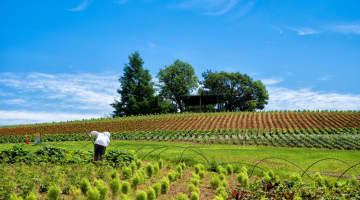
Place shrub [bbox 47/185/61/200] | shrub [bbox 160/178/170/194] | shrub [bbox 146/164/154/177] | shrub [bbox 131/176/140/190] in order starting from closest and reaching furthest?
shrub [bbox 47/185/61/200] < shrub [bbox 160/178/170/194] < shrub [bbox 131/176/140/190] < shrub [bbox 146/164/154/177]

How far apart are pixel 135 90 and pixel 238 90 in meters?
21.2

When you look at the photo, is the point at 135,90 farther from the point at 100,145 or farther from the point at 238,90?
the point at 100,145

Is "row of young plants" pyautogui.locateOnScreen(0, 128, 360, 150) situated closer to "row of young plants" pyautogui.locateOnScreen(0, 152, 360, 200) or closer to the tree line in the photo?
"row of young plants" pyautogui.locateOnScreen(0, 152, 360, 200)

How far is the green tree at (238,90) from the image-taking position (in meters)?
53.0

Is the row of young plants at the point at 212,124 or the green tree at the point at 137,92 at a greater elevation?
the green tree at the point at 137,92

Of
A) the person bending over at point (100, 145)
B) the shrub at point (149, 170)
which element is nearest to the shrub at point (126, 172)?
the shrub at point (149, 170)

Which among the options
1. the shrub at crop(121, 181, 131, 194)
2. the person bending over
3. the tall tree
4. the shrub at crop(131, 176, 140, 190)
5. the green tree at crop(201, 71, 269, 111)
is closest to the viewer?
the shrub at crop(121, 181, 131, 194)

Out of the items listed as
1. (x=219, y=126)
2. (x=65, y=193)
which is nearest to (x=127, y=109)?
(x=219, y=126)

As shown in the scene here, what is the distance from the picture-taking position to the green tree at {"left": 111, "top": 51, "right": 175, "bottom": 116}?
42.2 m

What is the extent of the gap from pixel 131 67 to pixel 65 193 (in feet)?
129

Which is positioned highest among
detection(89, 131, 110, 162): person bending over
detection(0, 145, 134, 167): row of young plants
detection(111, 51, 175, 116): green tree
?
detection(111, 51, 175, 116): green tree

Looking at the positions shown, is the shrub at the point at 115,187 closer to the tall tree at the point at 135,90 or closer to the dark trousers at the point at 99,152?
the dark trousers at the point at 99,152

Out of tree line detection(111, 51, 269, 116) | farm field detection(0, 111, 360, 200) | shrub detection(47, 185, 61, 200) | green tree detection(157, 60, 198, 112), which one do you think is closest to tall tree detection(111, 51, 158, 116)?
tree line detection(111, 51, 269, 116)

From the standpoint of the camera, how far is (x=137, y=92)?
42875 mm
